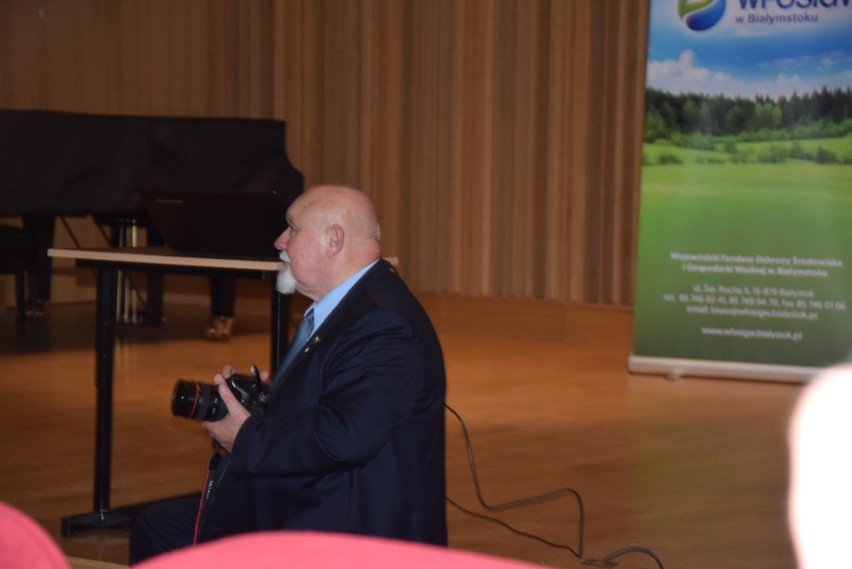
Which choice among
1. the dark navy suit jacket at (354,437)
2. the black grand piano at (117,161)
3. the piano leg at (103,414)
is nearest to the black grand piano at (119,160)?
the black grand piano at (117,161)

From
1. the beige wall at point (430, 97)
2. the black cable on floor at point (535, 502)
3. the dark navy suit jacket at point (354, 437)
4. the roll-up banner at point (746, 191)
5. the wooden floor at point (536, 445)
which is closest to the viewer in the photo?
the dark navy suit jacket at point (354, 437)

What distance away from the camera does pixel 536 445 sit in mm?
5719

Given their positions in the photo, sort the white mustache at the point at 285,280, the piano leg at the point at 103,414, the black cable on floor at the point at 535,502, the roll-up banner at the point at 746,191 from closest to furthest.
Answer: the white mustache at the point at 285,280
the black cable on floor at the point at 535,502
the piano leg at the point at 103,414
the roll-up banner at the point at 746,191

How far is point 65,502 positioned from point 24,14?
7190 millimetres

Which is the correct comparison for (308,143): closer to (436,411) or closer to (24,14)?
(24,14)

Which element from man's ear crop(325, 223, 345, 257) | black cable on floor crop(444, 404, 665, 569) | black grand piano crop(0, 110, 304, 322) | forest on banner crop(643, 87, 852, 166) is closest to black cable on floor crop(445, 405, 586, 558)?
black cable on floor crop(444, 404, 665, 569)

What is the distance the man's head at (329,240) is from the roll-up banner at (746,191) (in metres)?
4.81

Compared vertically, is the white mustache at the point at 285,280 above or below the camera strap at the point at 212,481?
above

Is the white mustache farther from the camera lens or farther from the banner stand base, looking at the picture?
the banner stand base

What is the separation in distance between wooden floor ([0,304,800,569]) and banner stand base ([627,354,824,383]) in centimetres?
7

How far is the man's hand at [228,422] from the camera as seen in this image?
2.80m

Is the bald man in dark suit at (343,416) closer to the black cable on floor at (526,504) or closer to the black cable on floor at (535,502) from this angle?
the black cable on floor at (535,502)

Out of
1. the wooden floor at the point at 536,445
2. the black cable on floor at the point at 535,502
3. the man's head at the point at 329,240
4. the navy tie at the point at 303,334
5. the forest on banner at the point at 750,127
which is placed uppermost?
the forest on banner at the point at 750,127

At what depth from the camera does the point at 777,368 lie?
728 cm
